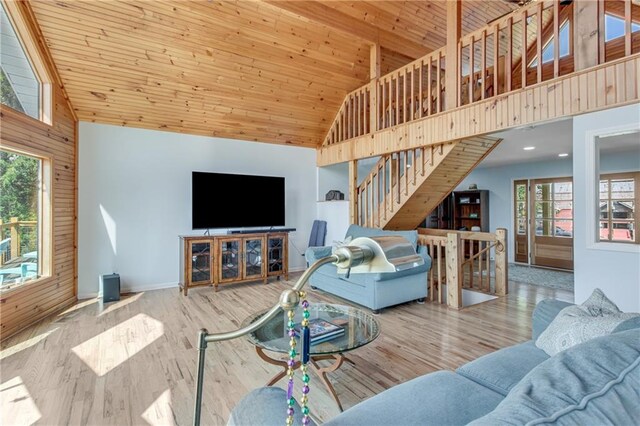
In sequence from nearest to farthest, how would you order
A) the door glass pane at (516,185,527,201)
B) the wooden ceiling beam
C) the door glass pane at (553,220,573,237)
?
the wooden ceiling beam → the door glass pane at (553,220,573,237) → the door glass pane at (516,185,527,201)

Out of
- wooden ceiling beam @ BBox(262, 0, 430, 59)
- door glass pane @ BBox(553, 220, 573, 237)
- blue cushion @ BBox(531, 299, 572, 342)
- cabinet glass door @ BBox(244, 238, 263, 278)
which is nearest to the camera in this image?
blue cushion @ BBox(531, 299, 572, 342)

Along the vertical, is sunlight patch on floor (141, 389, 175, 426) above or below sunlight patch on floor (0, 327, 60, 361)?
below

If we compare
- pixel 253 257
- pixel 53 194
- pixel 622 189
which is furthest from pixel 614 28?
pixel 53 194

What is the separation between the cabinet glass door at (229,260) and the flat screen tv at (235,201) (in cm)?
30

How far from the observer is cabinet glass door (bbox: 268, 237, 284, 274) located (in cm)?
525

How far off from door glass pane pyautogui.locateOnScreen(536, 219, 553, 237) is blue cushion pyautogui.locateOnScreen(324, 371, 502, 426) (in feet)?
22.1

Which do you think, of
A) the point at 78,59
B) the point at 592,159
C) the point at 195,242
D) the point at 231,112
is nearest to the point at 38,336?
the point at 195,242

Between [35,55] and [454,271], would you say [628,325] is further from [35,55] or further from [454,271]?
[35,55]

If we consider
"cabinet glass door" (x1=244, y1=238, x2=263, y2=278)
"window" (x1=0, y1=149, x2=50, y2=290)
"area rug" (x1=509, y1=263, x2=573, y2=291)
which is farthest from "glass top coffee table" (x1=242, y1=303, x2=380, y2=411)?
"area rug" (x1=509, y1=263, x2=573, y2=291)

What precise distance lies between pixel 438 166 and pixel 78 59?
4500 mm

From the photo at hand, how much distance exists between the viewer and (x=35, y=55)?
11.3 ft

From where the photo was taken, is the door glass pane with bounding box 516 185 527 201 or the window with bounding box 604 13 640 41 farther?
the door glass pane with bounding box 516 185 527 201

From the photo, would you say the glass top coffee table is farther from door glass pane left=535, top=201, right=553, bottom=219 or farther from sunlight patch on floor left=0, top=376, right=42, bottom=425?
door glass pane left=535, top=201, right=553, bottom=219

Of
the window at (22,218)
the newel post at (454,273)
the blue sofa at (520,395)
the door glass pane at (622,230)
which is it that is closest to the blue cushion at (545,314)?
the blue sofa at (520,395)
